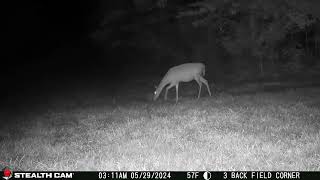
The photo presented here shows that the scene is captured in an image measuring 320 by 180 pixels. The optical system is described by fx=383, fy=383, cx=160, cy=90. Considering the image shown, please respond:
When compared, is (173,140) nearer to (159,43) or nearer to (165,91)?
(165,91)

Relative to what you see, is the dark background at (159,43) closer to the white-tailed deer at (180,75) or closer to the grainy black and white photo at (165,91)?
the grainy black and white photo at (165,91)

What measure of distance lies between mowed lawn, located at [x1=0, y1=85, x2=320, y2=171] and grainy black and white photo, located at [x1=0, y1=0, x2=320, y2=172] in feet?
0.09

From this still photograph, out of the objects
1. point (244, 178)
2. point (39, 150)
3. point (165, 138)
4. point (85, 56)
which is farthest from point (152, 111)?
point (85, 56)

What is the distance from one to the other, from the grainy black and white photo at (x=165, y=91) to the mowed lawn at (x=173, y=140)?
3cm

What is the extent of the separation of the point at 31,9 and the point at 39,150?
41.3 metres

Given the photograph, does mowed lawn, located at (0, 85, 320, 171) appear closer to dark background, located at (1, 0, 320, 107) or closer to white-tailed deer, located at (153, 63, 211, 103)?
white-tailed deer, located at (153, 63, 211, 103)

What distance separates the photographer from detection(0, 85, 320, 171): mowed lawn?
5.97 m

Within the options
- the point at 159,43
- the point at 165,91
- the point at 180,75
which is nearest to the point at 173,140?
the point at 180,75

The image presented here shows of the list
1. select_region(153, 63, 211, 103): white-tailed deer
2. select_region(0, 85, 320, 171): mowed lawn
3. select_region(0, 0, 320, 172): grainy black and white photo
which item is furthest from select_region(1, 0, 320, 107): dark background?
select_region(0, 85, 320, 171): mowed lawn

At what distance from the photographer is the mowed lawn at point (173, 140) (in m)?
5.97

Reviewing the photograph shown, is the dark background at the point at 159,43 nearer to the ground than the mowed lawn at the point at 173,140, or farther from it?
farther from it

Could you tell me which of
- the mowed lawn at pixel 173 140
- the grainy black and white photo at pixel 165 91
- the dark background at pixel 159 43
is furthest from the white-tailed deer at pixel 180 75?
the mowed lawn at pixel 173 140

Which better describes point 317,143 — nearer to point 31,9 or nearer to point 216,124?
point 216,124

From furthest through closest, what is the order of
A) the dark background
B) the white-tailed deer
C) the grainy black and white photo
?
the dark background
the white-tailed deer
the grainy black and white photo
